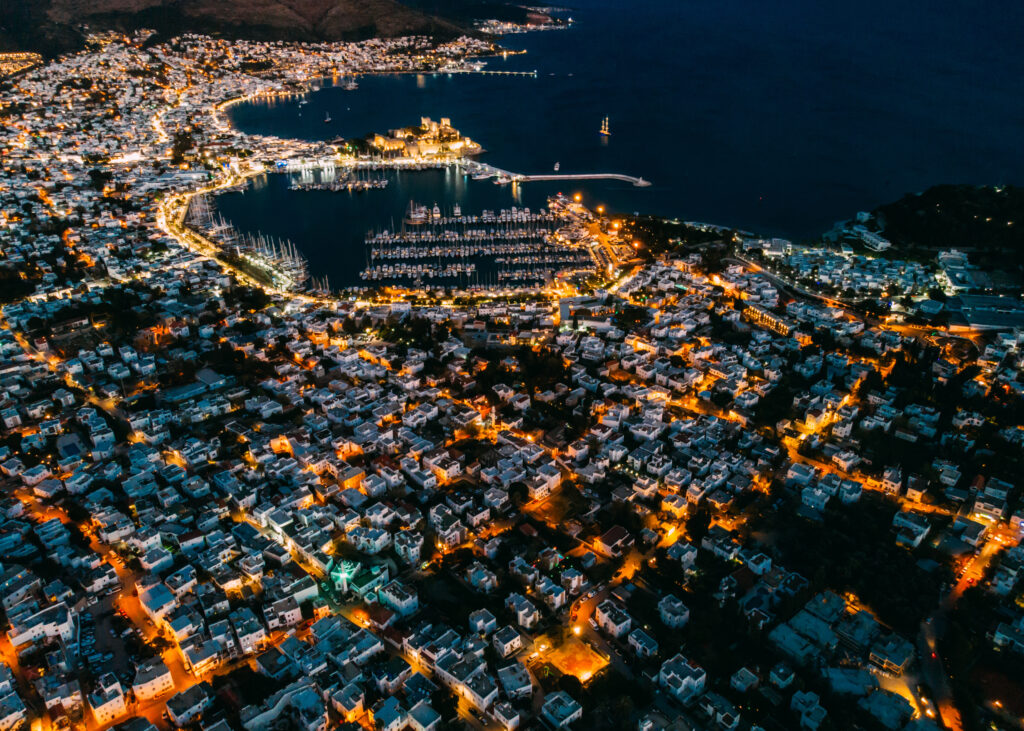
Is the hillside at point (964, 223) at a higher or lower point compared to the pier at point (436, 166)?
higher

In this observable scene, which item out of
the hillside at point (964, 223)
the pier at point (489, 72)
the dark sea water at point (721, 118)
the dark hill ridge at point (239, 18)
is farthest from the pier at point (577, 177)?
the dark hill ridge at point (239, 18)

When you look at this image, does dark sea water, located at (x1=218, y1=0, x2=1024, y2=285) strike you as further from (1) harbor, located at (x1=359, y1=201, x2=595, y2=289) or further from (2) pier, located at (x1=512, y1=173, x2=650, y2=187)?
(1) harbor, located at (x1=359, y1=201, x2=595, y2=289)

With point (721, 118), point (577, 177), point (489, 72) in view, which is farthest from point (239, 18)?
point (577, 177)

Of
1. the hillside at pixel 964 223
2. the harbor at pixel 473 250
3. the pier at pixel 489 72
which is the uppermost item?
the pier at pixel 489 72

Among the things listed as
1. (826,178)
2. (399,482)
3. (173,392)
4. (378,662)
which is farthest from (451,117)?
(378,662)

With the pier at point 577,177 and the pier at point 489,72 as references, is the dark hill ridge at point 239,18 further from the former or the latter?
the pier at point 577,177

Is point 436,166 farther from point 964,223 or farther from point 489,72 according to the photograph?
point 489,72

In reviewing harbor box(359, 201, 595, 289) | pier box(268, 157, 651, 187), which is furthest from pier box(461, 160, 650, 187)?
harbor box(359, 201, 595, 289)
